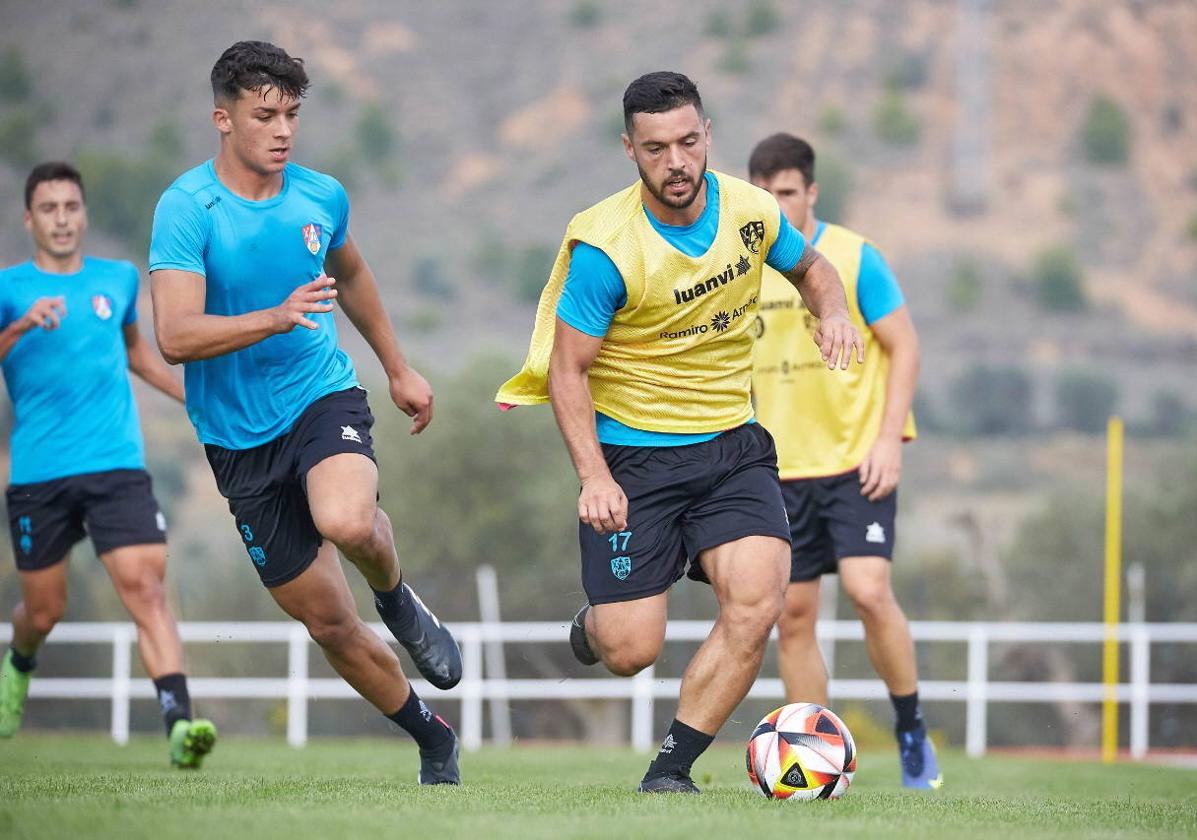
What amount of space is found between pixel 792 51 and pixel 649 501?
93.2 m

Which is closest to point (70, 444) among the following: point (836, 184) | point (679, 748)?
point (679, 748)

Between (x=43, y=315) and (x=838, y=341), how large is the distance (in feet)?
12.5

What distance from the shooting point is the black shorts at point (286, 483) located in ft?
22.1

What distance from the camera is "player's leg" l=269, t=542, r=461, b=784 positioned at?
677 centimetres

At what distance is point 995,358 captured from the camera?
80688mm

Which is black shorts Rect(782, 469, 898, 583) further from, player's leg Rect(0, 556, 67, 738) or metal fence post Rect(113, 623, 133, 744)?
metal fence post Rect(113, 623, 133, 744)

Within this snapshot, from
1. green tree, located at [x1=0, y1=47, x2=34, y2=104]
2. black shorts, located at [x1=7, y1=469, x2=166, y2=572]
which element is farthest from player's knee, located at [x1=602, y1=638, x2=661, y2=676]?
green tree, located at [x1=0, y1=47, x2=34, y2=104]

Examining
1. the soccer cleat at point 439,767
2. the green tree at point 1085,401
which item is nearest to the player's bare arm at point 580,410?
the soccer cleat at point 439,767

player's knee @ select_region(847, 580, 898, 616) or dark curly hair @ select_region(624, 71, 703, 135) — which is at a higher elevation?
dark curly hair @ select_region(624, 71, 703, 135)

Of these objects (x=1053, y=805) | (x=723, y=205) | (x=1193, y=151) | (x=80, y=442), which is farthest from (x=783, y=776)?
(x=1193, y=151)

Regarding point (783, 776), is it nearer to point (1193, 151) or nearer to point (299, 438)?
point (299, 438)

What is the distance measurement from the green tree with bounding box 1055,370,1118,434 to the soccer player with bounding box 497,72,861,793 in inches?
2728

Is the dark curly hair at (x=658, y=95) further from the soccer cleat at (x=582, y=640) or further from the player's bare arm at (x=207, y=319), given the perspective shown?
the soccer cleat at (x=582, y=640)

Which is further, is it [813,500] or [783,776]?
[813,500]
